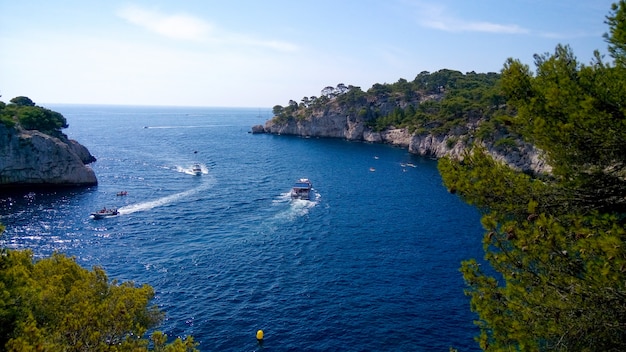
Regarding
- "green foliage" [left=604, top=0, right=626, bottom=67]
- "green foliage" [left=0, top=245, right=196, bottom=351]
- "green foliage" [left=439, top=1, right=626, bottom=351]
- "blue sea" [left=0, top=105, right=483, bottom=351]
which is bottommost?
"blue sea" [left=0, top=105, right=483, bottom=351]

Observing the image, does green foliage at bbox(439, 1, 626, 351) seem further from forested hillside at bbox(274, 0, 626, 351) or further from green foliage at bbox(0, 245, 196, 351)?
green foliage at bbox(0, 245, 196, 351)

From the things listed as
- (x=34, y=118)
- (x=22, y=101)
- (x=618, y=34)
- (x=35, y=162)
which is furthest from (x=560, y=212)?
(x=22, y=101)

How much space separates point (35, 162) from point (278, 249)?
51958 mm

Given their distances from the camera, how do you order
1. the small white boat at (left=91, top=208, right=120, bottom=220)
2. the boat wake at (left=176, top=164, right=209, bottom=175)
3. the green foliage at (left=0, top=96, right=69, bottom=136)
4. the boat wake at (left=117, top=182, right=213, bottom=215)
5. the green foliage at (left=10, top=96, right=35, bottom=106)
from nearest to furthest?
the small white boat at (left=91, top=208, right=120, bottom=220) → the boat wake at (left=117, top=182, right=213, bottom=215) → the green foliage at (left=0, top=96, right=69, bottom=136) → the boat wake at (left=176, top=164, right=209, bottom=175) → the green foliage at (left=10, top=96, right=35, bottom=106)

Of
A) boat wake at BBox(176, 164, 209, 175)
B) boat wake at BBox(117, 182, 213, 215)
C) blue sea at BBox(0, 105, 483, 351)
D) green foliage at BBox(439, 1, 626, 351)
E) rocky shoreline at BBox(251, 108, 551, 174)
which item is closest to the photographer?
green foliage at BBox(439, 1, 626, 351)

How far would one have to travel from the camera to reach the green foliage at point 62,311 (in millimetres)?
12547

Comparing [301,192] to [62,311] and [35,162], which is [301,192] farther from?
[62,311]

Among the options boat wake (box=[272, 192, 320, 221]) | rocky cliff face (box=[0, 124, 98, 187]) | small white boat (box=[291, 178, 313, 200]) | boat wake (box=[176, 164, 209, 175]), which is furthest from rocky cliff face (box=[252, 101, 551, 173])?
rocky cliff face (box=[0, 124, 98, 187])

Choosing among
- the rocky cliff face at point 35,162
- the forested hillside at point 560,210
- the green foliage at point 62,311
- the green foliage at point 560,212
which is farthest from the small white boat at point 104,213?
the green foliage at point 560,212

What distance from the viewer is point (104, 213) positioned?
57.2 m

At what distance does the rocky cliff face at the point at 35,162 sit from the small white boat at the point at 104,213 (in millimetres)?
21851

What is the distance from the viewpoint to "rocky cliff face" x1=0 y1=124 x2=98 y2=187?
68875mm

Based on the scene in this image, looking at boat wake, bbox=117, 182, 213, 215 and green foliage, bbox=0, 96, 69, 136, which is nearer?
boat wake, bbox=117, 182, 213, 215

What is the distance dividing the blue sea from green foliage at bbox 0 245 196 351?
14.2 metres
